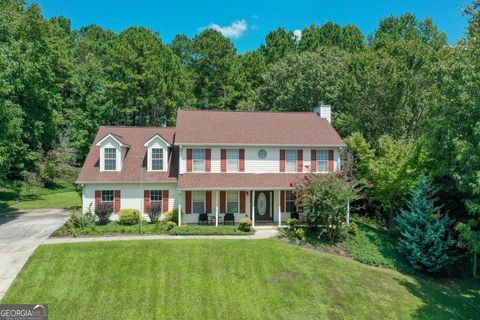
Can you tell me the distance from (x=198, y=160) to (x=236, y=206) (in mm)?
4199

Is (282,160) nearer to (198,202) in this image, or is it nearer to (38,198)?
(198,202)

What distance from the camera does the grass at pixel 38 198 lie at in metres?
28.7

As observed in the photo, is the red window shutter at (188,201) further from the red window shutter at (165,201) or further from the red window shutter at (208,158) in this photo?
the red window shutter at (208,158)

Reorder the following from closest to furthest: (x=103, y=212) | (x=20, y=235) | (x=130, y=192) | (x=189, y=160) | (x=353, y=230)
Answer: (x=20, y=235)
(x=353, y=230)
(x=103, y=212)
(x=130, y=192)
(x=189, y=160)

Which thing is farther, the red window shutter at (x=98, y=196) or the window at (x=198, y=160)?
the window at (x=198, y=160)

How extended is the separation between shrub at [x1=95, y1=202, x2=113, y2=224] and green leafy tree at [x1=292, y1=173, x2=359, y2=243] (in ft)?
40.1

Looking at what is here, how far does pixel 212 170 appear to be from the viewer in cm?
2238

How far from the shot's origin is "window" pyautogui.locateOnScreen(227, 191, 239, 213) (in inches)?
888

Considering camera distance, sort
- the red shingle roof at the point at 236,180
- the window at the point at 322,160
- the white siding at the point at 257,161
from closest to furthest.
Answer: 1. the red shingle roof at the point at 236,180
2. the white siding at the point at 257,161
3. the window at the point at 322,160

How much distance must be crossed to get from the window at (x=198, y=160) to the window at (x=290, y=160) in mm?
5985

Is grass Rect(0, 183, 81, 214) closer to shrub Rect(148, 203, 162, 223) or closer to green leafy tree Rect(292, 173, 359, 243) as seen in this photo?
shrub Rect(148, 203, 162, 223)

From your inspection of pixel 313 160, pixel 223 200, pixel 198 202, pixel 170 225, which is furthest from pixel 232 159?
pixel 170 225

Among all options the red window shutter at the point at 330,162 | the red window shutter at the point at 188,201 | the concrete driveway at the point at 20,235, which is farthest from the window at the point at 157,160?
the red window shutter at the point at 330,162

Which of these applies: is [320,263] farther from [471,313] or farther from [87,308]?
[87,308]
